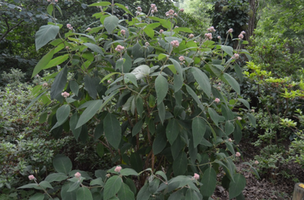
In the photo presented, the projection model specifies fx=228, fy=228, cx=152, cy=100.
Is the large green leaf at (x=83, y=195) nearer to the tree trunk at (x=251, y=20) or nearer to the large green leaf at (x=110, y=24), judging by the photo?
the large green leaf at (x=110, y=24)

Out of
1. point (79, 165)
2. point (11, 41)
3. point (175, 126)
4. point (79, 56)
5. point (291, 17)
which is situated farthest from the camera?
point (291, 17)

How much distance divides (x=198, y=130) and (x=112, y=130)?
0.52 metres

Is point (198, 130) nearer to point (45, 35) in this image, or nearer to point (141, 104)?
point (141, 104)

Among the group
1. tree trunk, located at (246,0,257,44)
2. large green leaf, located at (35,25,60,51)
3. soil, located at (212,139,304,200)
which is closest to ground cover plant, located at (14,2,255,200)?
large green leaf, located at (35,25,60,51)

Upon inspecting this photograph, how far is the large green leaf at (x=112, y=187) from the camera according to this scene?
1.14 meters

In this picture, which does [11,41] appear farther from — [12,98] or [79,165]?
[79,165]

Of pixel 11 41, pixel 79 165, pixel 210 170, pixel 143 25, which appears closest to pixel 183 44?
pixel 143 25

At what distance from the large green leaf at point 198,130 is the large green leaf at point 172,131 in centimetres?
12

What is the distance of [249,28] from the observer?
7078 mm

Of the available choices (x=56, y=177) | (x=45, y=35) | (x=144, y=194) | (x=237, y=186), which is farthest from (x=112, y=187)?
(x=237, y=186)

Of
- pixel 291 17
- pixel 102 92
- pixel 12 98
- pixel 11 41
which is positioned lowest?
pixel 11 41

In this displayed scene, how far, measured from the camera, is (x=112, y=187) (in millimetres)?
1158

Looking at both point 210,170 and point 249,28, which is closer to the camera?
point 210,170

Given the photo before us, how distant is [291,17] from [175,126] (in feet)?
40.0
